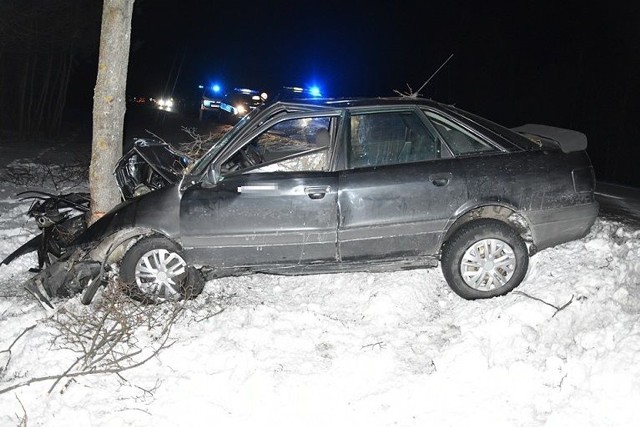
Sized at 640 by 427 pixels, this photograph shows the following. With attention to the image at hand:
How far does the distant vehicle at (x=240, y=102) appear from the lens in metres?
20.2

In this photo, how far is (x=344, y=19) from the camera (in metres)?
51.6

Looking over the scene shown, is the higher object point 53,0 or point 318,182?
point 53,0

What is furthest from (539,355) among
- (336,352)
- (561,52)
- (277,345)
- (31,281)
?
(561,52)

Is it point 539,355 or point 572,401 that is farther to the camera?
point 539,355

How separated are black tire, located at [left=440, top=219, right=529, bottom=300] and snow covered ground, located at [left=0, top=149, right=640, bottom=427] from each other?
14 centimetres

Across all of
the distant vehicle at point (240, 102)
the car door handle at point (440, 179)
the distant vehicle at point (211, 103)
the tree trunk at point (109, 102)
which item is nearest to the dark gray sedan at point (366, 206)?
the car door handle at point (440, 179)

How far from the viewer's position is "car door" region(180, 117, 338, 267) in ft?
15.1

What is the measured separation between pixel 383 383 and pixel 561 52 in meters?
45.8

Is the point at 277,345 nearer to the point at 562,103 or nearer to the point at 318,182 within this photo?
the point at 318,182

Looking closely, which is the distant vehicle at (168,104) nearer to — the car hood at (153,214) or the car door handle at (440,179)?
the car hood at (153,214)

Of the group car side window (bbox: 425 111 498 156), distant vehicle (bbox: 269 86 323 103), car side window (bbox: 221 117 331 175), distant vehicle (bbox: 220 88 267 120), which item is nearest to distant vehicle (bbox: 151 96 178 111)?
distant vehicle (bbox: 220 88 267 120)

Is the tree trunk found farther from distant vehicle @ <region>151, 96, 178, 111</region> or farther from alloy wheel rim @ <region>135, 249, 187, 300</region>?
distant vehicle @ <region>151, 96, 178, 111</region>

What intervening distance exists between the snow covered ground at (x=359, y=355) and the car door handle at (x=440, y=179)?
946 mm

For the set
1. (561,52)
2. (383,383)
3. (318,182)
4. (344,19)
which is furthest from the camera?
(344,19)
